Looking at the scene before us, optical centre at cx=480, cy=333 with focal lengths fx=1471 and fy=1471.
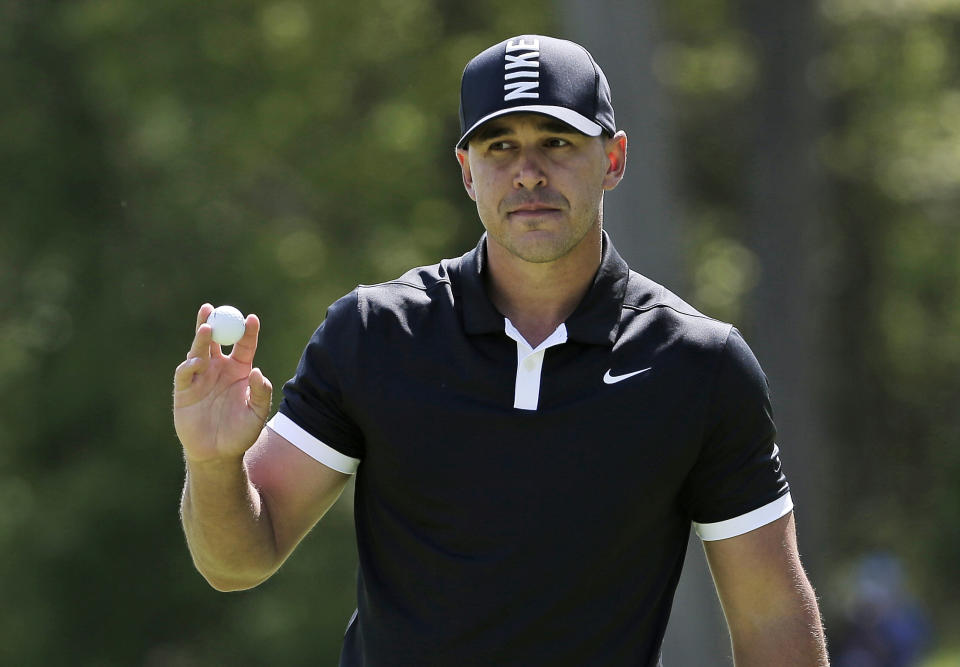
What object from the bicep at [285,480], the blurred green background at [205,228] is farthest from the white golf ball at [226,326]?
the blurred green background at [205,228]

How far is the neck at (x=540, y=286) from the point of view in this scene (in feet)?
9.85

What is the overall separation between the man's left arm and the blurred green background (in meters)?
8.72

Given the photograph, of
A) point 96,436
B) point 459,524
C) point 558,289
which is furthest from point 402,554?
point 96,436

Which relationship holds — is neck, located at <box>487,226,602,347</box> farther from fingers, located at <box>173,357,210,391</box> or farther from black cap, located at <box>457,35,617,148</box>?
fingers, located at <box>173,357,210,391</box>

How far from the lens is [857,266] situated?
17641 mm

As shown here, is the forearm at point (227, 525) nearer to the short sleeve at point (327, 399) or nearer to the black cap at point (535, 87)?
the short sleeve at point (327, 399)

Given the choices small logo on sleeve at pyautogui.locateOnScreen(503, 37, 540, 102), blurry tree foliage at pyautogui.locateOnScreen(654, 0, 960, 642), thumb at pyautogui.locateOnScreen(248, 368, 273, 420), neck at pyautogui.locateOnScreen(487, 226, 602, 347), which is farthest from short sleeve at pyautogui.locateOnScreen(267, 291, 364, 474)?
blurry tree foliage at pyautogui.locateOnScreen(654, 0, 960, 642)

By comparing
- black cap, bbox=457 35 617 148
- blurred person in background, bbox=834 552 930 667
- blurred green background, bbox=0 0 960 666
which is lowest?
blurred person in background, bbox=834 552 930 667

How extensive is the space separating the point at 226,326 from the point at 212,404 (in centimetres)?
15

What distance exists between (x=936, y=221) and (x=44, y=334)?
9.71 meters

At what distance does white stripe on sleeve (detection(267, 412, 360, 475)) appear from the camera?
2.92 metres

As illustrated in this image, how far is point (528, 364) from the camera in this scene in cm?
289

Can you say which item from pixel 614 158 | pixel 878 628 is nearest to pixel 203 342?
pixel 614 158

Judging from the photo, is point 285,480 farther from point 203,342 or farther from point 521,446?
point 521,446
